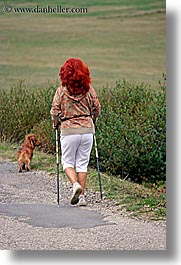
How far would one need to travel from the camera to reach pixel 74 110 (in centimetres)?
804

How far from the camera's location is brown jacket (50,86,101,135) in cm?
802

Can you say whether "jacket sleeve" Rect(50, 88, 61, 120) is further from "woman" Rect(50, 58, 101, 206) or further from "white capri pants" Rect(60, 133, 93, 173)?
"white capri pants" Rect(60, 133, 93, 173)

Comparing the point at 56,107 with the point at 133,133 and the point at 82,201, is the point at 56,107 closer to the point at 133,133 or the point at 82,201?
the point at 82,201

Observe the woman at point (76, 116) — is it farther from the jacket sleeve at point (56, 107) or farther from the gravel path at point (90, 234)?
the gravel path at point (90, 234)

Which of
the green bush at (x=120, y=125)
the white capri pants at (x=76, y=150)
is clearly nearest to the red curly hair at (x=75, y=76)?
the white capri pants at (x=76, y=150)

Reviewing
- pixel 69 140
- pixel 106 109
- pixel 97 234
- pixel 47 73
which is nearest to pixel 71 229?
pixel 97 234

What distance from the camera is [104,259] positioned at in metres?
7.27

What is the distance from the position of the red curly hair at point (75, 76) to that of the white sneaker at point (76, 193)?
66 cm

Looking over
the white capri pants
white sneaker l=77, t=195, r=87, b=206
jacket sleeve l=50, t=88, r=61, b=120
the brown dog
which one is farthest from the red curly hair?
the brown dog

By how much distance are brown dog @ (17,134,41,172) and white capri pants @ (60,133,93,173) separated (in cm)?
89

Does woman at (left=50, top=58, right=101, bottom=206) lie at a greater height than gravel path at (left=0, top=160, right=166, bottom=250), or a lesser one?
greater

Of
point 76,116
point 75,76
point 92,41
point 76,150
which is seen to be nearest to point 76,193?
point 76,150

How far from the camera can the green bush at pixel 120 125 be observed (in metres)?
8.80

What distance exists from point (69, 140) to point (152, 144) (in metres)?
0.99
